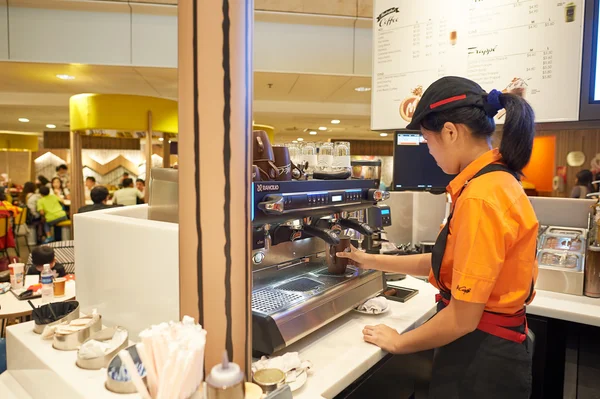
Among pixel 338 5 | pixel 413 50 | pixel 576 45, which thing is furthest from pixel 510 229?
pixel 338 5

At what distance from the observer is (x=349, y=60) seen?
199 inches

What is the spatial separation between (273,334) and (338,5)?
14.3ft

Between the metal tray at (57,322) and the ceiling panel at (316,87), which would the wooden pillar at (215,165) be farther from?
the ceiling panel at (316,87)

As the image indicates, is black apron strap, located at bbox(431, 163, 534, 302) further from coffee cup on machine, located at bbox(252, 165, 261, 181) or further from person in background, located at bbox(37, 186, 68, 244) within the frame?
person in background, located at bbox(37, 186, 68, 244)

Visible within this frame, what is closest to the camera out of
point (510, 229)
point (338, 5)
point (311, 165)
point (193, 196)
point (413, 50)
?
point (193, 196)

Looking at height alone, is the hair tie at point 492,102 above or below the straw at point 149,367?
above

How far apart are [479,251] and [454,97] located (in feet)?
1.41

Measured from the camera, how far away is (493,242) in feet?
3.56

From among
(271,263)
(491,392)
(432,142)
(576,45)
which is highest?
(576,45)

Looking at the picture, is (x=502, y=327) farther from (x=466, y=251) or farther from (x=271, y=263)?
(x=271, y=263)

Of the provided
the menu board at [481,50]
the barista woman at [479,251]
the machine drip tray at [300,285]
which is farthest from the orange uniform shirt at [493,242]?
the menu board at [481,50]

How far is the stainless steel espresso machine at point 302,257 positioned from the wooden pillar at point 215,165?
0.30m

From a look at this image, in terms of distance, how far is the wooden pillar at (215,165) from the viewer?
35.1 inches

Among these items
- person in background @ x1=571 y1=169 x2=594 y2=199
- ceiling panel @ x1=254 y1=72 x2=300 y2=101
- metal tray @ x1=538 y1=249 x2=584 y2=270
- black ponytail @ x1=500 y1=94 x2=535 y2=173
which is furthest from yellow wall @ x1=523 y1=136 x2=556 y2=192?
black ponytail @ x1=500 y1=94 x2=535 y2=173
